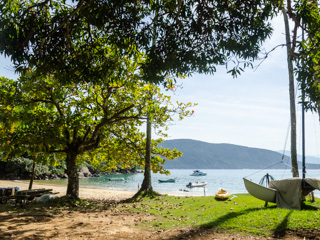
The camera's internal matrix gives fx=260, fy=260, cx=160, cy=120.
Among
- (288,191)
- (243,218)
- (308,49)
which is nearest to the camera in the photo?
(308,49)

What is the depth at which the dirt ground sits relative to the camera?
22.4ft

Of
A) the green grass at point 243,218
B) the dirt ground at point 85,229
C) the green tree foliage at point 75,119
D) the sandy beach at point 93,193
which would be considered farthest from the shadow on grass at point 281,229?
the sandy beach at point 93,193

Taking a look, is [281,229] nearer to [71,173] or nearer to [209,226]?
[209,226]

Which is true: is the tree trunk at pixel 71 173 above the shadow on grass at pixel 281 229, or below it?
above

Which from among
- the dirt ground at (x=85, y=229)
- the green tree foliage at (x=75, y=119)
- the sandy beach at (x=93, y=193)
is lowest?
the sandy beach at (x=93, y=193)

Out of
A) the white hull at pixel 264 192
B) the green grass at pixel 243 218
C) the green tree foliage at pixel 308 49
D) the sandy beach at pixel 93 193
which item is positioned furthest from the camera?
the sandy beach at pixel 93 193

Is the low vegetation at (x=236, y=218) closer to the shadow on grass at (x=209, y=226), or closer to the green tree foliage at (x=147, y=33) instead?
the shadow on grass at (x=209, y=226)

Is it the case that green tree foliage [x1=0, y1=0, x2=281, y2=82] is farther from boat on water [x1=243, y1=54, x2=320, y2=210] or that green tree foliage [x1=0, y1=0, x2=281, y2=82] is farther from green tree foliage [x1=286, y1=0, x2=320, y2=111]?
boat on water [x1=243, y1=54, x2=320, y2=210]

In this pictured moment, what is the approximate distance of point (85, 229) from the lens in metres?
7.71

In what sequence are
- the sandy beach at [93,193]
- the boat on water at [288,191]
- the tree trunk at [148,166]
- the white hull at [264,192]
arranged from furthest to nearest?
1. the sandy beach at [93,193]
2. the tree trunk at [148,166]
3. the white hull at [264,192]
4. the boat on water at [288,191]

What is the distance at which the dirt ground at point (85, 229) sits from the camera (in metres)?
6.82

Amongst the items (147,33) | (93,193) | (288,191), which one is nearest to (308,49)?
(147,33)

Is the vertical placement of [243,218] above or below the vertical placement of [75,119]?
below

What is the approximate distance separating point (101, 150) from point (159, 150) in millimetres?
3534
